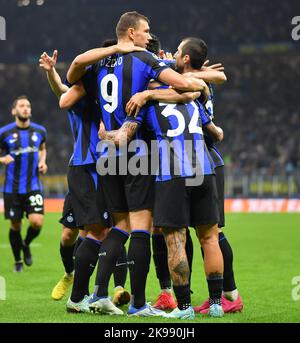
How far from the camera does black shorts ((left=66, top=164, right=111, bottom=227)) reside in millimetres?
6379

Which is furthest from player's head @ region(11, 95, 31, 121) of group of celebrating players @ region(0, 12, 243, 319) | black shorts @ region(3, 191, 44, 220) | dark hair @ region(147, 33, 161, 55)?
dark hair @ region(147, 33, 161, 55)

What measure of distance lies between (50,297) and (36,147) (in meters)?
4.18

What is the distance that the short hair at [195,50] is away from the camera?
6125 mm

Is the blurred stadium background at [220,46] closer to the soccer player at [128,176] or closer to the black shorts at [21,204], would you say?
the black shorts at [21,204]

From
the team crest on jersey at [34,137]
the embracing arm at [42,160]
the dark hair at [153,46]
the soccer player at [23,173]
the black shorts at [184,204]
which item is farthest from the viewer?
the team crest on jersey at [34,137]

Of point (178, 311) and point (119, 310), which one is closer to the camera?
point (178, 311)

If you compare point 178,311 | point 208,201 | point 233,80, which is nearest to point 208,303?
point 178,311

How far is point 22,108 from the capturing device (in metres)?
11.0

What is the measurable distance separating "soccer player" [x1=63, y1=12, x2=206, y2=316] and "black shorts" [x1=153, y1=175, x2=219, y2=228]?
220 mm

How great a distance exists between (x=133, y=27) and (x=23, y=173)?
5.43 m

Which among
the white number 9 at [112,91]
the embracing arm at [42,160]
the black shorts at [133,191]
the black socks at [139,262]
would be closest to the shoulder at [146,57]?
the white number 9 at [112,91]

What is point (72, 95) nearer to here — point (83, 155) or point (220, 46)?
point (83, 155)

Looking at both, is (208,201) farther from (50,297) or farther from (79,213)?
(50,297)
